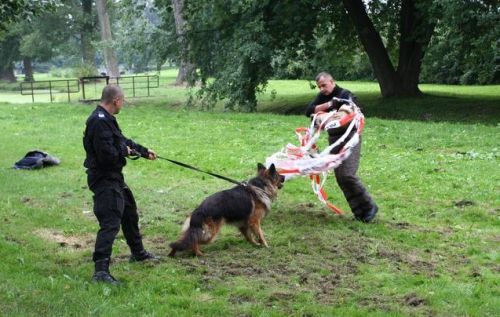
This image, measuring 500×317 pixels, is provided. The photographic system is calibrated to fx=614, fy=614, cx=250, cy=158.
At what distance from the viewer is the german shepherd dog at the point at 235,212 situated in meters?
7.34

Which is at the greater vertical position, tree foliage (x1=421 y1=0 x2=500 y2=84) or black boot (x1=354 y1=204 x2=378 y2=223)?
tree foliage (x1=421 y1=0 x2=500 y2=84)

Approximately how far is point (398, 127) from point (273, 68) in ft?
26.2

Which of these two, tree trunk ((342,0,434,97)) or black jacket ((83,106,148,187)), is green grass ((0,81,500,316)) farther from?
tree trunk ((342,0,434,97))

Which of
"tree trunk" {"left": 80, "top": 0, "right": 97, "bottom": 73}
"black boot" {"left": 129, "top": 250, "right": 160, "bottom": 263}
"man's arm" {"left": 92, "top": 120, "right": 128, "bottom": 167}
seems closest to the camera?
"man's arm" {"left": 92, "top": 120, "right": 128, "bottom": 167}

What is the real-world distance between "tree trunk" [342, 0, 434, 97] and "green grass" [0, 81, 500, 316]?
36.7 feet

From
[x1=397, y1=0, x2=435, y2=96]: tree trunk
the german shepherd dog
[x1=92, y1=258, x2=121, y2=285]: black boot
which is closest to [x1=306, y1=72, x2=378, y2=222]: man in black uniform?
the german shepherd dog

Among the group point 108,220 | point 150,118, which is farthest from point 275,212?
point 150,118

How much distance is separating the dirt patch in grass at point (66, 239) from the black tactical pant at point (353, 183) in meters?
3.61

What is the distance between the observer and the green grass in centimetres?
593

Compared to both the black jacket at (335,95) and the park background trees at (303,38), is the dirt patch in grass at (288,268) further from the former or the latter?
the park background trees at (303,38)

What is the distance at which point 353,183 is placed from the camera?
884 cm

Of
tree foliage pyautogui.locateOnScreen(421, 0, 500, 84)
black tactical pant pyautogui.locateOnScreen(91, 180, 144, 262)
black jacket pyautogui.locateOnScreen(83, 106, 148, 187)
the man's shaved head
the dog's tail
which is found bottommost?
the dog's tail

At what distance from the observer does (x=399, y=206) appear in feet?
32.8

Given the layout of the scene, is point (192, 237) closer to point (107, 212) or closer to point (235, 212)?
point (235, 212)
